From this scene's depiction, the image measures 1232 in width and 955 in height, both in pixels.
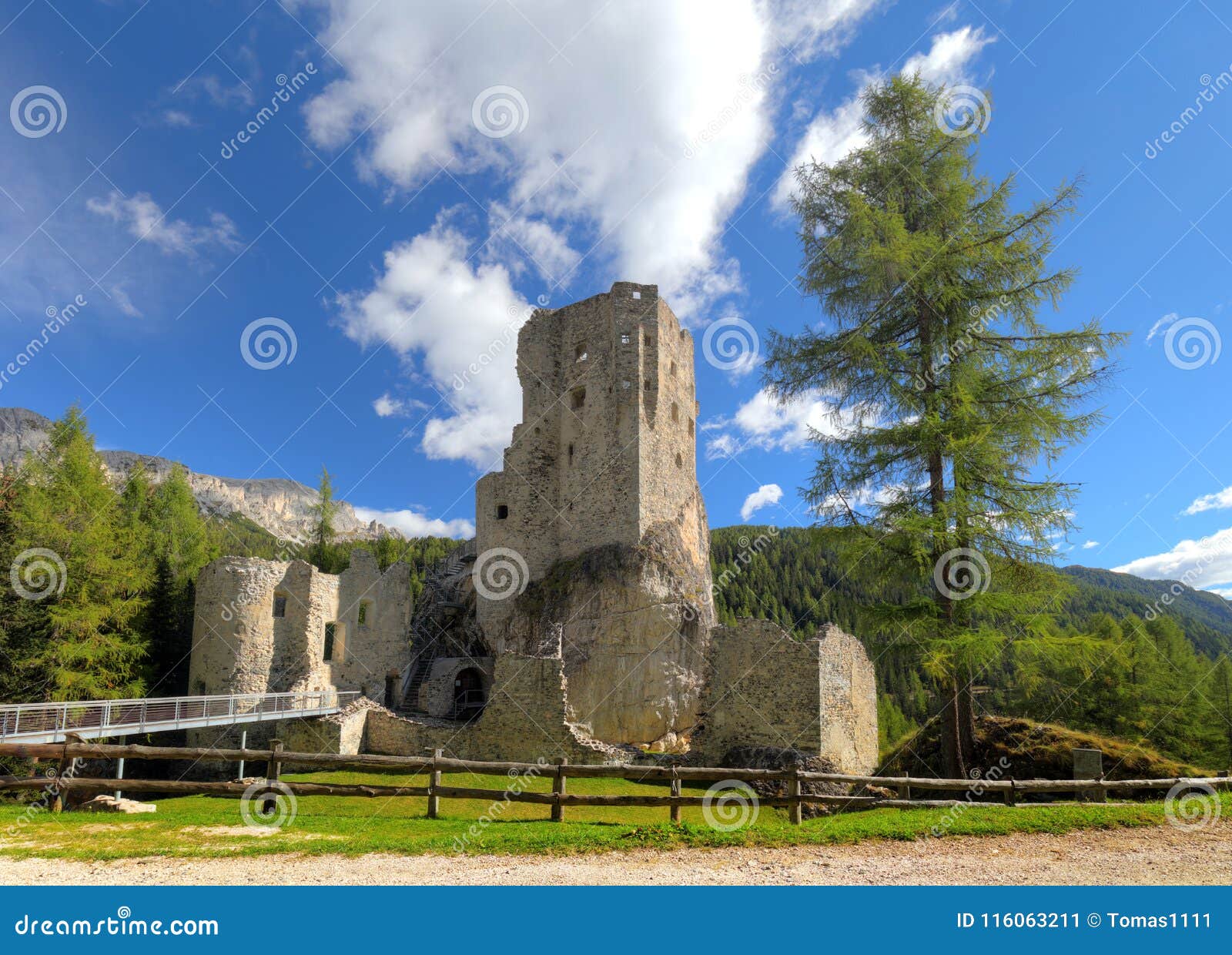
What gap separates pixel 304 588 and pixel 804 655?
16448 mm

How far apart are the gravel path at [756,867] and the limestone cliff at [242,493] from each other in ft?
385

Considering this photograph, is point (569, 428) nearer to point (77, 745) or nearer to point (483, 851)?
point (77, 745)

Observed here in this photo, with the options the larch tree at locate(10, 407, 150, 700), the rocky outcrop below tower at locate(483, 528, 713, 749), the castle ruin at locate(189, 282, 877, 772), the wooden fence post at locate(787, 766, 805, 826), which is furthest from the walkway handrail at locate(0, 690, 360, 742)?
the wooden fence post at locate(787, 766, 805, 826)

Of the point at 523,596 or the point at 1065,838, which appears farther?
the point at 523,596

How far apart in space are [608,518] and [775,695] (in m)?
10.5

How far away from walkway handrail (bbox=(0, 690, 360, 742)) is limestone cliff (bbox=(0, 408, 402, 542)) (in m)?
102

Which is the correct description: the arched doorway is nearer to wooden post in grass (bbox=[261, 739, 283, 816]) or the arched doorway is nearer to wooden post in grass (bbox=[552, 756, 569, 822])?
wooden post in grass (bbox=[261, 739, 283, 816])

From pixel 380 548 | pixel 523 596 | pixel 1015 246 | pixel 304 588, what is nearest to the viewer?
pixel 1015 246

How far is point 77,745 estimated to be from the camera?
10.5 metres

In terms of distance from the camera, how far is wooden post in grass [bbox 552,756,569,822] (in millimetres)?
10102

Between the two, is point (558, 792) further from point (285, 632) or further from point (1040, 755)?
point (285, 632)

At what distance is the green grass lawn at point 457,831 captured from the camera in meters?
7.66

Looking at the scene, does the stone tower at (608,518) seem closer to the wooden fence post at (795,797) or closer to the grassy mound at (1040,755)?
the grassy mound at (1040,755)

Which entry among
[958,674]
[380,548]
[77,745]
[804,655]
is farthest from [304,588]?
[380,548]
